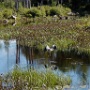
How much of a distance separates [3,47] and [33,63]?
5.20 metres

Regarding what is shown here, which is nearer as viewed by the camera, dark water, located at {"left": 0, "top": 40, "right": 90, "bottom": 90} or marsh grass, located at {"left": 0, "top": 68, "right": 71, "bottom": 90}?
marsh grass, located at {"left": 0, "top": 68, "right": 71, "bottom": 90}

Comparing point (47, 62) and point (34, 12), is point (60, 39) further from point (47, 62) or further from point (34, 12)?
point (34, 12)

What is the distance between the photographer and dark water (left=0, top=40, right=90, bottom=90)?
1340cm

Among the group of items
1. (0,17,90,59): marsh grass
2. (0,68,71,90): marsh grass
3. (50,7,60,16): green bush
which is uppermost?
(0,68,71,90): marsh grass

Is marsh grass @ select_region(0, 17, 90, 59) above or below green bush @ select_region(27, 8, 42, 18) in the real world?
above

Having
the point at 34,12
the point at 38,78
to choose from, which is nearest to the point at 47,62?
the point at 38,78

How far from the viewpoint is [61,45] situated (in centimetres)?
1928

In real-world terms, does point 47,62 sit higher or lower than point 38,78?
lower

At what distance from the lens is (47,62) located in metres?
16.3

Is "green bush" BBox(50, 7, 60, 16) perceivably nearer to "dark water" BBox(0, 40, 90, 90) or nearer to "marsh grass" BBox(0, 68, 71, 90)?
"dark water" BBox(0, 40, 90, 90)

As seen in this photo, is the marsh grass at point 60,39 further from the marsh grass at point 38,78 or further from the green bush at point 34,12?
the green bush at point 34,12

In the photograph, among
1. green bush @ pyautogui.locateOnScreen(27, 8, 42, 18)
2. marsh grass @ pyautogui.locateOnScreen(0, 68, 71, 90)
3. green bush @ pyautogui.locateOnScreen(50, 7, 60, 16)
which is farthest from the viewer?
green bush @ pyautogui.locateOnScreen(50, 7, 60, 16)

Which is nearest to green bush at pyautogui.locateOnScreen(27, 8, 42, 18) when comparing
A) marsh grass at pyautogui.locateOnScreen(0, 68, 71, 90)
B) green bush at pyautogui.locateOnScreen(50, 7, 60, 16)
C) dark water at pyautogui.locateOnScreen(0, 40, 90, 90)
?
green bush at pyautogui.locateOnScreen(50, 7, 60, 16)

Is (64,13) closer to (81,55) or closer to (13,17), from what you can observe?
(13,17)
